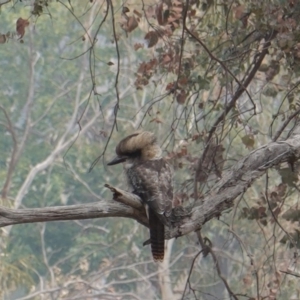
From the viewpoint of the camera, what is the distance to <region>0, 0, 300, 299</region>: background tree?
2.80 meters

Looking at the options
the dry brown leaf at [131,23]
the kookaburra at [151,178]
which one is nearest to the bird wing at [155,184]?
the kookaburra at [151,178]

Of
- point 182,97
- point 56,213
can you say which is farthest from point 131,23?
point 56,213

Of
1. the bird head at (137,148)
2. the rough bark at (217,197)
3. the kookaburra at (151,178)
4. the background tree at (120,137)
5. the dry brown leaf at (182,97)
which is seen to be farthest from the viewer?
the dry brown leaf at (182,97)

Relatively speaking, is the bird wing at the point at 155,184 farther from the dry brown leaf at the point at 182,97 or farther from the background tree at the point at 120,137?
the dry brown leaf at the point at 182,97

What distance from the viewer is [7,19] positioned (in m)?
10.1

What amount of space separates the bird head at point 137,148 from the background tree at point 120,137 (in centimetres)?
28

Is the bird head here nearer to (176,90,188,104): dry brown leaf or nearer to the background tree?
the background tree

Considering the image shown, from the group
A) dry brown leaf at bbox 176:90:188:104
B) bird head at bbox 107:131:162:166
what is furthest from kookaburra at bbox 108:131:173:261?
dry brown leaf at bbox 176:90:188:104

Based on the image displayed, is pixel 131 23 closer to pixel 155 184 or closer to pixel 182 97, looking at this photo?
pixel 182 97

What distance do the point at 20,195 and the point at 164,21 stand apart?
679 centimetres

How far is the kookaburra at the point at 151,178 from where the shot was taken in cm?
225

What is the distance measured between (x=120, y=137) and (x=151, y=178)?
5981 millimetres

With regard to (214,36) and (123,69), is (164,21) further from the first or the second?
(123,69)

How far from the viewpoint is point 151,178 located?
243 centimetres
